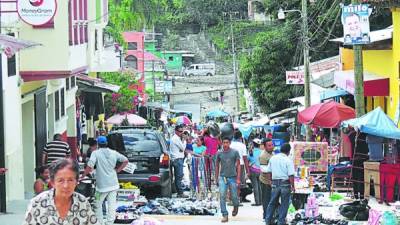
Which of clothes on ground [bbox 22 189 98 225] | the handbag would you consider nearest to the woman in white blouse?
clothes on ground [bbox 22 189 98 225]

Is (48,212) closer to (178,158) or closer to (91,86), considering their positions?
(178,158)

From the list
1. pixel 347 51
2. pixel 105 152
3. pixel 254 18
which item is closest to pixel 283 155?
pixel 105 152

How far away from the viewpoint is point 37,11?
1678cm

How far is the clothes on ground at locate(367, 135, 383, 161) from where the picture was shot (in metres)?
17.8

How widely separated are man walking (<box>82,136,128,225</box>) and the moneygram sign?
336 centimetres

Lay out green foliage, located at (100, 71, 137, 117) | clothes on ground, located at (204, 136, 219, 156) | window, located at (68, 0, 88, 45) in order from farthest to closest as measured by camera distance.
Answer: green foliage, located at (100, 71, 137, 117), window, located at (68, 0, 88, 45), clothes on ground, located at (204, 136, 219, 156)

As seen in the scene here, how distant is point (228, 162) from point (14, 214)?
3898 millimetres

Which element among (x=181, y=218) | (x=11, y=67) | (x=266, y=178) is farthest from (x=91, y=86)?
(x=266, y=178)

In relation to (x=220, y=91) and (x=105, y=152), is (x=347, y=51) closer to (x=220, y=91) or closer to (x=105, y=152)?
(x=105, y=152)

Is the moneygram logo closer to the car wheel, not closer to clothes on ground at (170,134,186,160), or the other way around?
the car wheel

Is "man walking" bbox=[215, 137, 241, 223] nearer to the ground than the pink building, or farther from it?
nearer to the ground

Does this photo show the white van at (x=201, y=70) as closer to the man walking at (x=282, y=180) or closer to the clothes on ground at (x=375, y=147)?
the clothes on ground at (x=375, y=147)

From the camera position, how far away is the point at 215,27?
274ft

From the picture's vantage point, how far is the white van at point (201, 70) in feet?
289
